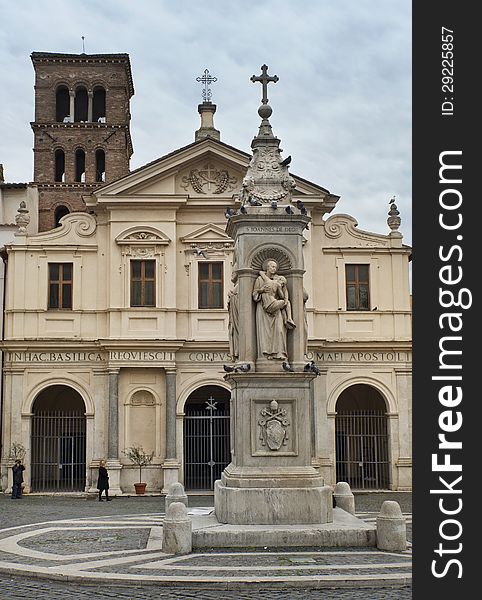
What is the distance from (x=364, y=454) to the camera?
30.6 metres

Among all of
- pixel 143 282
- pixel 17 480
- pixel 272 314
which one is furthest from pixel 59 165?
pixel 272 314

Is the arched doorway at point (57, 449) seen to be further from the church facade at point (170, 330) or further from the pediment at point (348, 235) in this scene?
the pediment at point (348, 235)

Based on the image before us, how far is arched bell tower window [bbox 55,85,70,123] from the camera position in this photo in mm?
46438

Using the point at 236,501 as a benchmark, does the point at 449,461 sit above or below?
above

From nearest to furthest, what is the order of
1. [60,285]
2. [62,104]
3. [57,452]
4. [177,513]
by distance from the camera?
1. [177,513]
2. [60,285]
3. [57,452]
4. [62,104]

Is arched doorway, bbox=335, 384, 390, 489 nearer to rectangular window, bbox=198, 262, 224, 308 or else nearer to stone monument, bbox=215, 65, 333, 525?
rectangular window, bbox=198, 262, 224, 308

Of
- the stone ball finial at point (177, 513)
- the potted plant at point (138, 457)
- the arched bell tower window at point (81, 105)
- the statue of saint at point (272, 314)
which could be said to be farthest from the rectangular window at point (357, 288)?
the arched bell tower window at point (81, 105)

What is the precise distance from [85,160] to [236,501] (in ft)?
114

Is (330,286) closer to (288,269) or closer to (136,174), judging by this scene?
(136,174)

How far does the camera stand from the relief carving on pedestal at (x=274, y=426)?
1376 centimetres

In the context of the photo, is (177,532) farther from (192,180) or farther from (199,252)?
(192,180)

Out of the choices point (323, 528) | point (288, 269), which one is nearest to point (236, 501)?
point (323, 528)

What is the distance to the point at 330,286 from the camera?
30.6m

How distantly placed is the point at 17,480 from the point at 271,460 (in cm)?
1565
